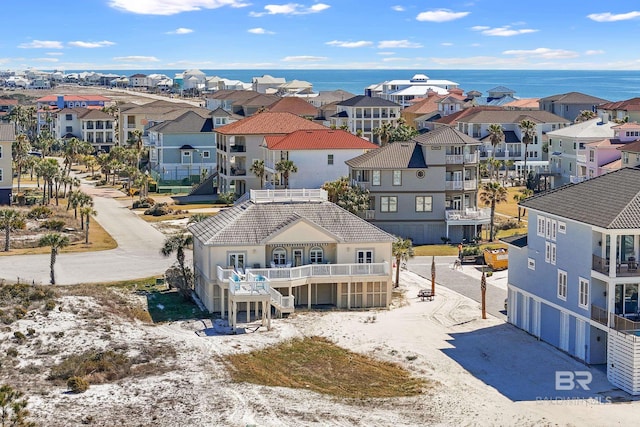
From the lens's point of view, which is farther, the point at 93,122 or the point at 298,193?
the point at 93,122

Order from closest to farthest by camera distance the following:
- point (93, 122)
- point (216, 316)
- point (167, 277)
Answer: point (216, 316), point (167, 277), point (93, 122)

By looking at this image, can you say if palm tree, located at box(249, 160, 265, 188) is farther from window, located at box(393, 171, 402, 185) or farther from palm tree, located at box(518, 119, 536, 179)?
palm tree, located at box(518, 119, 536, 179)

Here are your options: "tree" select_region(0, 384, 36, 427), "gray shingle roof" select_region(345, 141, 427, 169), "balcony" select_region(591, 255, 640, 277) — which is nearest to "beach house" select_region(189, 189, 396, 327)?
"balcony" select_region(591, 255, 640, 277)

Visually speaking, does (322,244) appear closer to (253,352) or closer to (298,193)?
(298,193)

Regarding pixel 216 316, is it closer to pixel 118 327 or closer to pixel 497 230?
pixel 118 327

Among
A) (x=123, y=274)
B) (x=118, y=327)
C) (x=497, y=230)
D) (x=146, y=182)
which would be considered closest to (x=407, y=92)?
(x=146, y=182)

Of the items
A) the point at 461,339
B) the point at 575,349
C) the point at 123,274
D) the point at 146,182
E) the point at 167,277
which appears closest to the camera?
the point at 575,349

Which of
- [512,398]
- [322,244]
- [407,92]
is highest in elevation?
[407,92]

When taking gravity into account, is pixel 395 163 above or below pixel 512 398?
above

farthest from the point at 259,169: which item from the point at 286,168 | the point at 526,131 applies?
the point at 526,131
